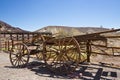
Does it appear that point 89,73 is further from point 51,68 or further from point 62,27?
point 62,27

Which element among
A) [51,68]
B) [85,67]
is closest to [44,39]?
[51,68]

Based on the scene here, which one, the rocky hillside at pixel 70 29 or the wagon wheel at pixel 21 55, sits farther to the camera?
the rocky hillside at pixel 70 29

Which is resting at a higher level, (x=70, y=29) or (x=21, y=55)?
(x=70, y=29)

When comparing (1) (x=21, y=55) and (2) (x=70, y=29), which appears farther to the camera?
(2) (x=70, y=29)

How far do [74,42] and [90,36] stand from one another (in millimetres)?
729

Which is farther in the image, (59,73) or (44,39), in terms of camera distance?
(44,39)

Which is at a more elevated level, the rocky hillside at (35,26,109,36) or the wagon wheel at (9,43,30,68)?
the rocky hillside at (35,26,109,36)

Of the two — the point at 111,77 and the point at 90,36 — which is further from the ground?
the point at 90,36

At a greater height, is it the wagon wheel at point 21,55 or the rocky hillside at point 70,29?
the rocky hillside at point 70,29

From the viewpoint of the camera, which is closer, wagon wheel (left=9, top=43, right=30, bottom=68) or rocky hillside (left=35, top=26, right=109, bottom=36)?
wagon wheel (left=9, top=43, right=30, bottom=68)

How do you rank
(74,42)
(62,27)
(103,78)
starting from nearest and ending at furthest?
(103,78)
(74,42)
(62,27)

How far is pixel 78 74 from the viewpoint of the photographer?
8266 millimetres

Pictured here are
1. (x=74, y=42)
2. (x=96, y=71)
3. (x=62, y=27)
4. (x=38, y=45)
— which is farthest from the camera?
(x=62, y=27)

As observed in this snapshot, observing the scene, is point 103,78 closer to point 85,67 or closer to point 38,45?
point 85,67
